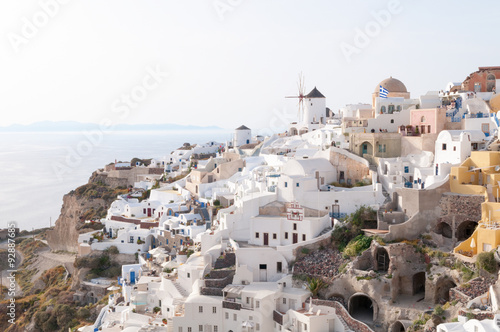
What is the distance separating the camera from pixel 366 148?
3139cm

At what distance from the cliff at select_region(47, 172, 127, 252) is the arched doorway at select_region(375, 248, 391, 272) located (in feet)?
84.0

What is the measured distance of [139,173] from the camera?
167 feet

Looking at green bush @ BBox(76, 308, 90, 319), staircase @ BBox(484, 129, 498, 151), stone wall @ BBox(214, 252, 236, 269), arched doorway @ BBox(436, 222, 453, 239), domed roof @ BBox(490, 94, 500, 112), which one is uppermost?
domed roof @ BBox(490, 94, 500, 112)

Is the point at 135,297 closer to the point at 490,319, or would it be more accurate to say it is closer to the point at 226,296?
the point at 226,296

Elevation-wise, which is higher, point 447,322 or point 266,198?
point 266,198

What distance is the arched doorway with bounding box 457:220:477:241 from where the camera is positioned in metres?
24.4

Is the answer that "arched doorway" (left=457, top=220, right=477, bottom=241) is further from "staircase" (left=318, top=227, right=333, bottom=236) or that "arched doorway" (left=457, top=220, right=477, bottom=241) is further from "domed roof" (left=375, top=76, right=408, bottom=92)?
"domed roof" (left=375, top=76, right=408, bottom=92)

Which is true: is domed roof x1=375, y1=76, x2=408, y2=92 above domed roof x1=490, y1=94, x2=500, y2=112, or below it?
above

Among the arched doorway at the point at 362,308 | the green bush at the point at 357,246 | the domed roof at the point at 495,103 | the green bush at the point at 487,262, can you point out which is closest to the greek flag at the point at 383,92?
the domed roof at the point at 495,103

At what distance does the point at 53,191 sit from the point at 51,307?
5026 cm

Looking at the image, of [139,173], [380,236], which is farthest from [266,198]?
[139,173]

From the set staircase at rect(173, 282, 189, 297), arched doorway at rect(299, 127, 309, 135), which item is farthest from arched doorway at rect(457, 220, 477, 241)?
arched doorway at rect(299, 127, 309, 135)

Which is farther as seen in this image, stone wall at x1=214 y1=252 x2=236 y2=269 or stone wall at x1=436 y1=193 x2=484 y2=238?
stone wall at x1=214 y1=252 x2=236 y2=269

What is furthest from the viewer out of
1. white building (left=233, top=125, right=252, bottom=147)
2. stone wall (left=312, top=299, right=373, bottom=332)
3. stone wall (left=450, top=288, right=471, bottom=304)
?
white building (left=233, top=125, right=252, bottom=147)
